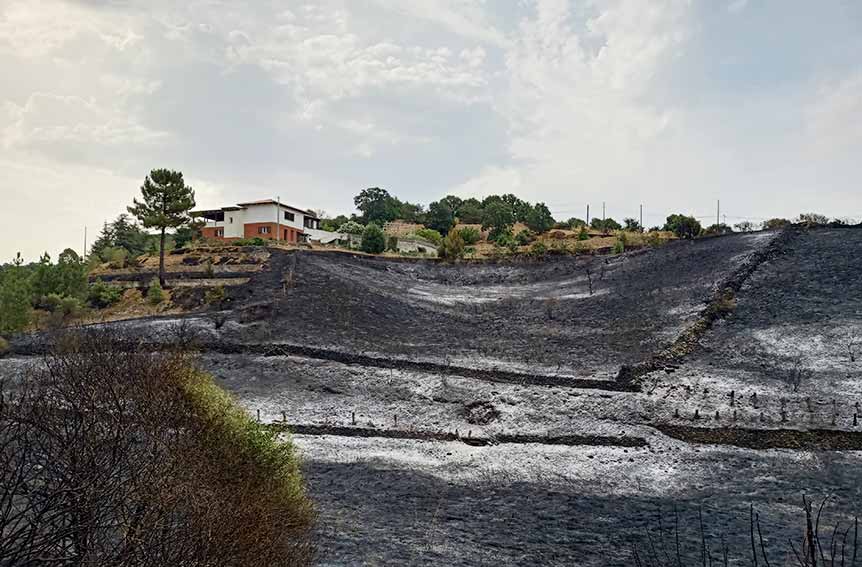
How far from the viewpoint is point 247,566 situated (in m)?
8.83

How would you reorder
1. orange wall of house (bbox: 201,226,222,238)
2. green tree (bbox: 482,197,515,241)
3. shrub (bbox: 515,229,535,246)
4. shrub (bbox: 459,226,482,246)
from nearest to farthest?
1. shrub (bbox: 515,229,535,246)
2. shrub (bbox: 459,226,482,246)
3. orange wall of house (bbox: 201,226,222,238)
4. green tree (bbox: 482,197,515,241)

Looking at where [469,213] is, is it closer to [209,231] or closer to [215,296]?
[209,231]

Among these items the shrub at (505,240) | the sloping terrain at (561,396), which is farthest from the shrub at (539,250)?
the sloping terrain at (561,396)

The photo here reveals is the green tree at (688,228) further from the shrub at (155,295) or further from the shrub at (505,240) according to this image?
the shrub at (155,295)

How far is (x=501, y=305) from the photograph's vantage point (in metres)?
36.5

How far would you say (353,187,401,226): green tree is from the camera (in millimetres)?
85938

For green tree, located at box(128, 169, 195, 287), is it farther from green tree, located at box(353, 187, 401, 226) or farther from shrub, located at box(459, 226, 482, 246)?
green tree, located at box(353, 187, 401, 226)

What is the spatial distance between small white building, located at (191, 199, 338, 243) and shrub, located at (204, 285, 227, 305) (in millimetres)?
22001

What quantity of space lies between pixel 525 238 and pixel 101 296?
34931 mm

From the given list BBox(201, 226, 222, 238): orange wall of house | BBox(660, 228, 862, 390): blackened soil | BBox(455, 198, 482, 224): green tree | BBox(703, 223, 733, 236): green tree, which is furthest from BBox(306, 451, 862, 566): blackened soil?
BBox(455, 198, 482, 224): green tree

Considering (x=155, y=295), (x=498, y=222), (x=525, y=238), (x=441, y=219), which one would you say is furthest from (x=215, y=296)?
(x=441, y=219)

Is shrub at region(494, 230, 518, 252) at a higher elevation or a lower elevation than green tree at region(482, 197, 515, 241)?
lower

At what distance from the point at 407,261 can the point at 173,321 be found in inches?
778

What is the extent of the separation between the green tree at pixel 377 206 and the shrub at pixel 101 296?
42123 mm
